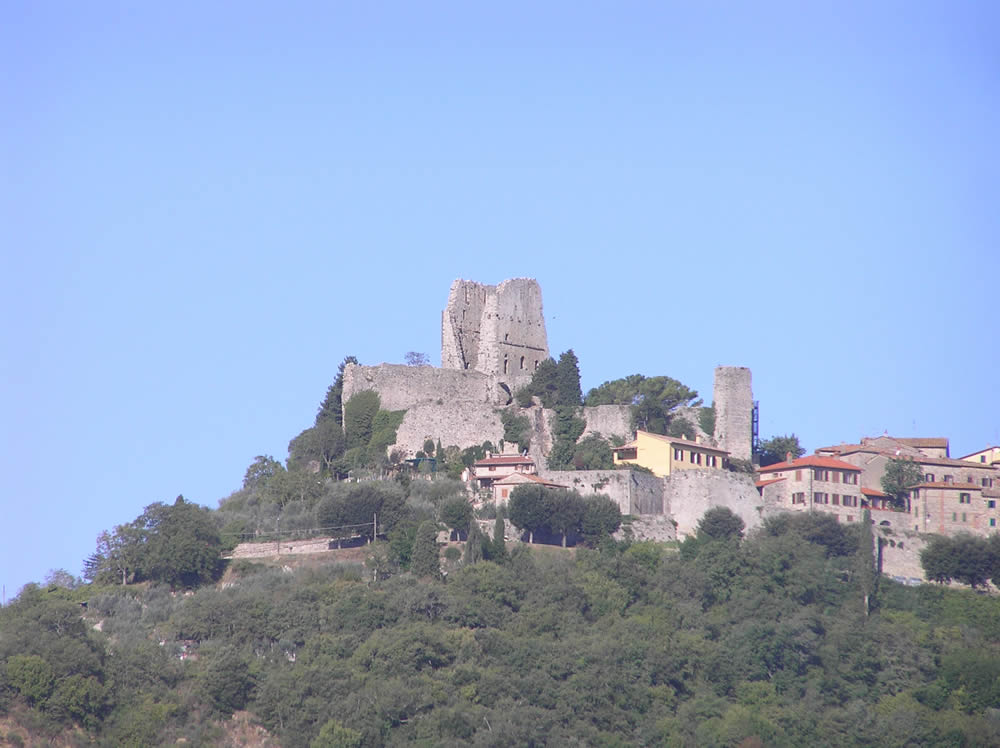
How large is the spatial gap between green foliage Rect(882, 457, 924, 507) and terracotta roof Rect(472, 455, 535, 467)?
11.3 meters

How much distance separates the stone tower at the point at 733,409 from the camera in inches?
2621

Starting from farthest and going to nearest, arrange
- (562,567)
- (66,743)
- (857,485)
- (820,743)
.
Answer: (857,485)
(562,567)
(820,743)
(66,743)

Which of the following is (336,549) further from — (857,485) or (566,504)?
(857,485)

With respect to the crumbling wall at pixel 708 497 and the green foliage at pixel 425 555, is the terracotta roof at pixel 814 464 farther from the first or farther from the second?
the green foliage at pixel 425 555

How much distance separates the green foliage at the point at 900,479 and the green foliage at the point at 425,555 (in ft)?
51.9

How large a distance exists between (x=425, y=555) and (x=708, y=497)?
9.89 metres

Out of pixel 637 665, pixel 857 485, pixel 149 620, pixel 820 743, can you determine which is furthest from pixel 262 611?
pixel 857 485

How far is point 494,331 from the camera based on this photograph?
71375mm

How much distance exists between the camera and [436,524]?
5916 centimetres

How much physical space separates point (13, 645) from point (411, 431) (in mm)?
17763

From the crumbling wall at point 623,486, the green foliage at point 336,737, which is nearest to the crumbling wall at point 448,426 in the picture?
the crumbling wall at point 623,486

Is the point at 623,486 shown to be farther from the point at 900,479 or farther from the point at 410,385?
the point at 410,385

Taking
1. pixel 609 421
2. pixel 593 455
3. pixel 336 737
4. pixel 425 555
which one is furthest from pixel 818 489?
pixel 336 737

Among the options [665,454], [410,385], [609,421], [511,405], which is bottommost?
[665,454]
